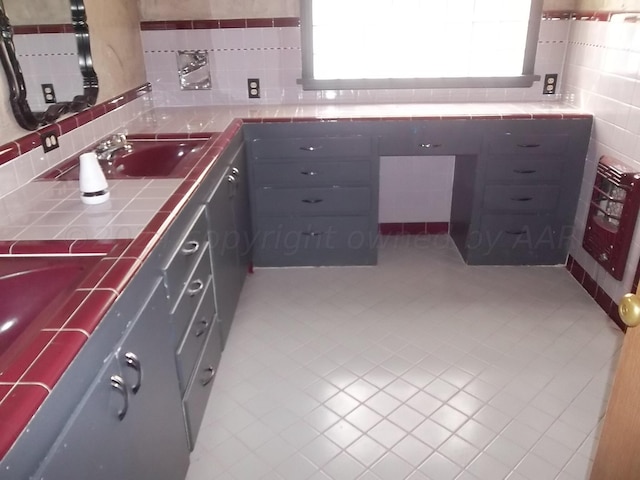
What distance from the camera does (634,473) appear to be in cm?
89

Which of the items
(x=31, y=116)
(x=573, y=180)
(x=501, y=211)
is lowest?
(x=501, y=211)

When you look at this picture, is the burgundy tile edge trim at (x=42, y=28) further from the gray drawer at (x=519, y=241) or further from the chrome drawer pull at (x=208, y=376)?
the gray drawer at (x=519, y=241)

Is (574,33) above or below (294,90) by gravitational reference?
above

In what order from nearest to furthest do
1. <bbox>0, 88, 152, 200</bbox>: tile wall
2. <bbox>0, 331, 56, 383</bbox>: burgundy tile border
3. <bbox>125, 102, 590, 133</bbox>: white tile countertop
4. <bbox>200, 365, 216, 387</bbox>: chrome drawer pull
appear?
<bbox>0, 331, 56, 383</bbox>: burgundy tile border < <bbox>0, 88, 152, 200</bbox>: tile wall < <bbox>200, 365, 216, 387</bbox>: chrome drawer pull < <bbox>125, 102, 590, 133</bbox>: white tile countertop

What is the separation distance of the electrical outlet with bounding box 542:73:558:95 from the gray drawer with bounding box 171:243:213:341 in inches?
91.7

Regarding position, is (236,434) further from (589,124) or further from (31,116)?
(589,124)

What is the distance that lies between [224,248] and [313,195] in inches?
31.7

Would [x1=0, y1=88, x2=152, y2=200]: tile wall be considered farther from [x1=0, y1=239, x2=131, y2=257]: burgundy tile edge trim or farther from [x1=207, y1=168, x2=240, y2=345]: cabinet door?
[x1=207, y1=168, x2=240, y2=345]: cabinet door

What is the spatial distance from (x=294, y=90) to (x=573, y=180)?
1.66 metres

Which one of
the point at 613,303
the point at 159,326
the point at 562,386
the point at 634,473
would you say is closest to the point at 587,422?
the point at 562,386

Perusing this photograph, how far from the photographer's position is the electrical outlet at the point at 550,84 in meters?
Answer: 3.10

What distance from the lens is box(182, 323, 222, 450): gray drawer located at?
1666 millimetres

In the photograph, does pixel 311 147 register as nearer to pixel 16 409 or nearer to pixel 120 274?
pixel 120 274

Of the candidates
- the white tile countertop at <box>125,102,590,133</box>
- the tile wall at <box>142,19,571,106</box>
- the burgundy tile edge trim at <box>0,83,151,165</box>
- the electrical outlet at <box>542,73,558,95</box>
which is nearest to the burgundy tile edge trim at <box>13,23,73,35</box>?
the burgundy tile edge trim at <box>0,83,151,165</box>
